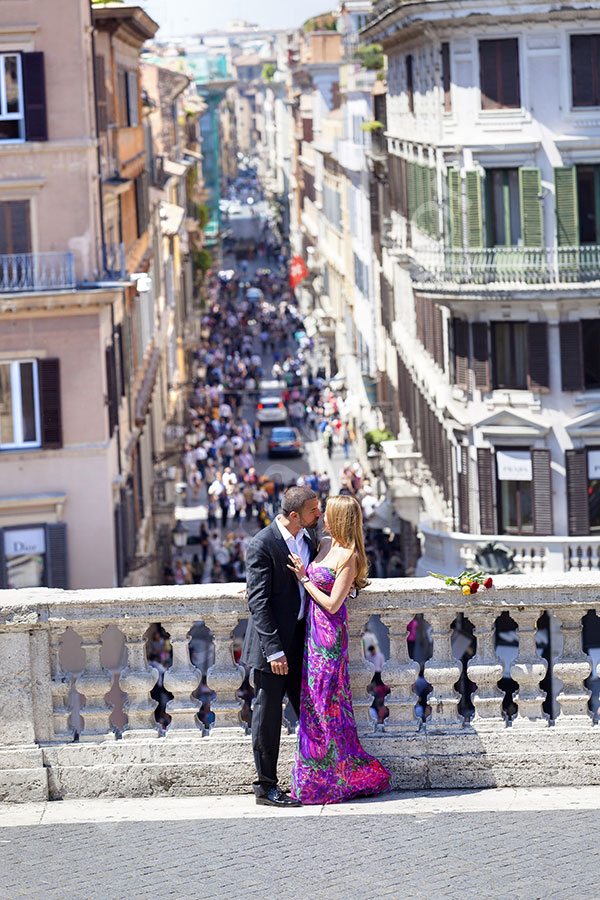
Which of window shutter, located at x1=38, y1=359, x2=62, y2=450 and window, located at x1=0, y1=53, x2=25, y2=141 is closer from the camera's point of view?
window shutter, located at x1=38, y1=359, x2=62, y2=450

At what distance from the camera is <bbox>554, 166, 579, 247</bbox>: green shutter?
31.7 m

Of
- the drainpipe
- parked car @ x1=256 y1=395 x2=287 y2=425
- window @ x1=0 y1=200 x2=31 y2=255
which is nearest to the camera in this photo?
window @ x1=0 y1=200 x2=31 y2=255

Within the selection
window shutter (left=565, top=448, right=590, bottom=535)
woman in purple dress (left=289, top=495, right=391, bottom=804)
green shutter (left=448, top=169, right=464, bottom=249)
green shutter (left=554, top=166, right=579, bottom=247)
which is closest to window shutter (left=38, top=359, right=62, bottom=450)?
green shutter (left=448, top=169, right=464, bottom=249)

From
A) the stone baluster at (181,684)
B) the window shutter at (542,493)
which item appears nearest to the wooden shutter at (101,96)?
the window shutter at (542,493)

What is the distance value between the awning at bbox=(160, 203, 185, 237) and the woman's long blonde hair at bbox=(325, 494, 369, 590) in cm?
5134

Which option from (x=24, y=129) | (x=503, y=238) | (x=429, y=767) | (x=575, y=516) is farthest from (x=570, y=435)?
(x=429, y=767)

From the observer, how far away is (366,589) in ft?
30.9

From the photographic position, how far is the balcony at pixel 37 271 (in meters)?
29.2

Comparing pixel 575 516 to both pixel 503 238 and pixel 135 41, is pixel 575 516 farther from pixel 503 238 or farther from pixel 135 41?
pixel 135 41

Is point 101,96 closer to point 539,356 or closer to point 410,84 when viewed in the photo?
point 410,84

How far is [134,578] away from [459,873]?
25.7 meters

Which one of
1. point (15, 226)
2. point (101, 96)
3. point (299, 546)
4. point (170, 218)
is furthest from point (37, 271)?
point (170, 218)

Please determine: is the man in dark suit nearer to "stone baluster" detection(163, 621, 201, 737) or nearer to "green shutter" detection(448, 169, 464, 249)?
"stone baluster" detection(163, 621, 201, 737)

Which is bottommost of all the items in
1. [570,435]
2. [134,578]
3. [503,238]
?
[134,578]
